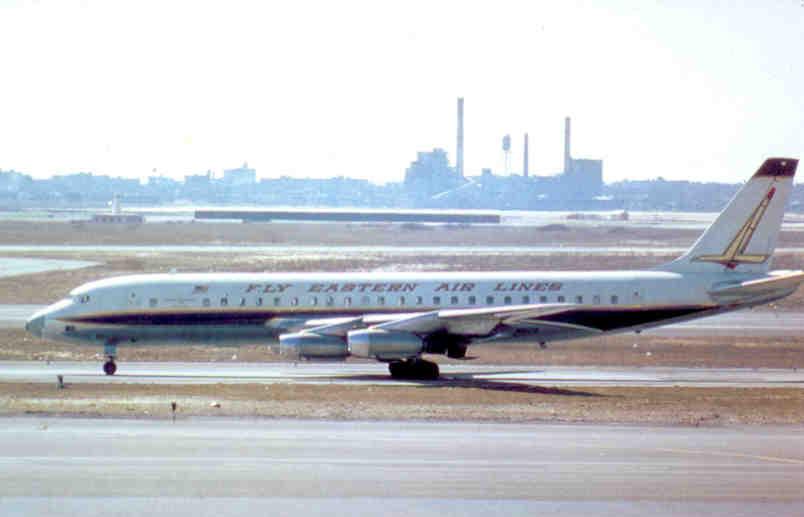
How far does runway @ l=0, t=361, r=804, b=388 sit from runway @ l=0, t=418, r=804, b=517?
10522mm

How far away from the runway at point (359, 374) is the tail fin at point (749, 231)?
3658mm

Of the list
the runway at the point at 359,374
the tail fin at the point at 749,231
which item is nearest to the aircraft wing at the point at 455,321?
the runway at the point at 359,374

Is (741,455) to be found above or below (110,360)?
above

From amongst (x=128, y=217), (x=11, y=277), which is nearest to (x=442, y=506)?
(x=11, y=277)

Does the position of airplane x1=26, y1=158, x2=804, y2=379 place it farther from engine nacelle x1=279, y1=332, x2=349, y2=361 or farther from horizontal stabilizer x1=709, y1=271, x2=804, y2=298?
engine nacelle x1=279, y1=332, x2=349, y2=361

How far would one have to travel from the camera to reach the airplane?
126 ft

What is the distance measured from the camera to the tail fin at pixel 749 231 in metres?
39.9

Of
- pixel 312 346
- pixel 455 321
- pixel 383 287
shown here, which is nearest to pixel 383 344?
pixel 312 346

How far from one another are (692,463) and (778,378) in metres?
18.1

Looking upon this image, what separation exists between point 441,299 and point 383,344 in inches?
145

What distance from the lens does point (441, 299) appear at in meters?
38.7

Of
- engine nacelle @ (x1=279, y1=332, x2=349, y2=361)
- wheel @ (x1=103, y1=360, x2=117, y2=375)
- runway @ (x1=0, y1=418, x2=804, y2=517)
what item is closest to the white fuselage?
wheel @ (x1=103, y1=360, x2=117, y2=375)

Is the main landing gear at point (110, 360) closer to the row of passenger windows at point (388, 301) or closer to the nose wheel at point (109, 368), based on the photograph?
the nose wheel at point (109, 368)

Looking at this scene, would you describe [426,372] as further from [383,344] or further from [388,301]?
[388,301]
